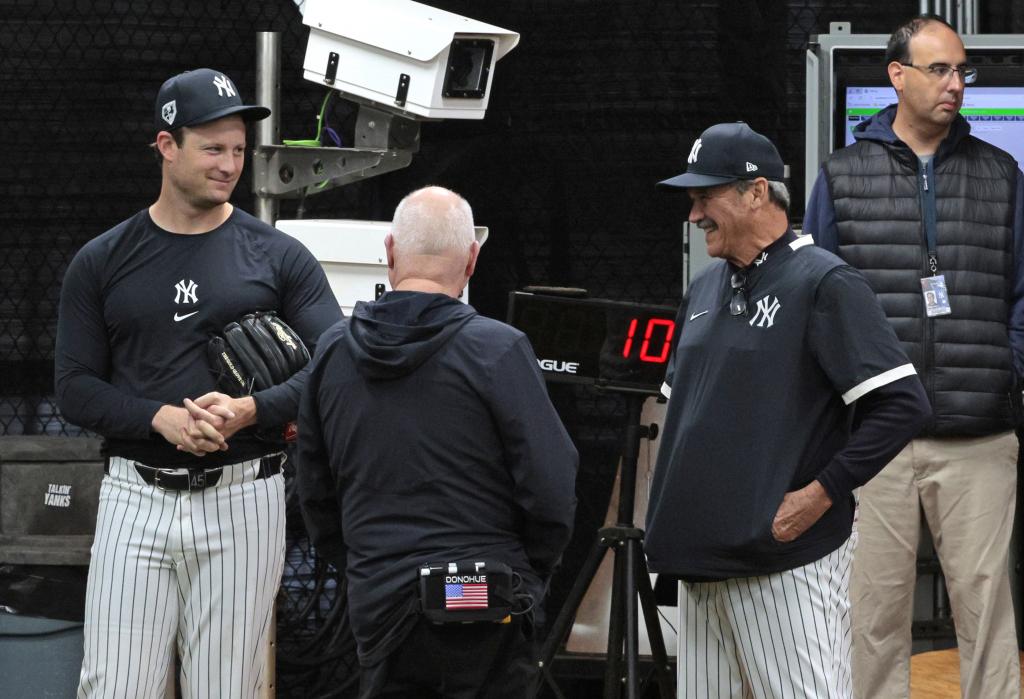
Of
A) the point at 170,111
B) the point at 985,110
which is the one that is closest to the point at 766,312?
the point at 170,111

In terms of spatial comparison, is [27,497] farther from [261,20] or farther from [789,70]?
[789,70]

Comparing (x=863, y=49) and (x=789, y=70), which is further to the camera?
(x=789, y=70)

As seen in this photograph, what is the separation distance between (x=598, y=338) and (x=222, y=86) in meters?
1.43

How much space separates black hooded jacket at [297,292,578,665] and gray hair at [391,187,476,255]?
Result: 0.08 meters

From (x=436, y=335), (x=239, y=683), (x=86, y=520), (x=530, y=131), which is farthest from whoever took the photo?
(x=530, y=131)

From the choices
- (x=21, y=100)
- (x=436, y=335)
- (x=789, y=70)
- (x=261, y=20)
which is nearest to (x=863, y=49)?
(x=789, y=70)

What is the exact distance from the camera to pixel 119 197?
4.90m

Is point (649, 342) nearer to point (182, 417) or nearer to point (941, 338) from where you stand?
point (941, 338)

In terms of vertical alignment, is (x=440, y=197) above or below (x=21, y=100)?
below

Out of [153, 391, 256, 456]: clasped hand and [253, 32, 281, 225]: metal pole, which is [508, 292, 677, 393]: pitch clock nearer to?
[253, 32, 281, 225]: metal pole

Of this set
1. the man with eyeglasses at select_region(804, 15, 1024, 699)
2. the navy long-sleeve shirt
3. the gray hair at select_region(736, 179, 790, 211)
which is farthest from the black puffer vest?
the navy long-sleeve shirt

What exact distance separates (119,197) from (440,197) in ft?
8.41

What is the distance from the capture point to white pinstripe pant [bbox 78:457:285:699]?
3131 millimetres

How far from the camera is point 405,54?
408 centimetres
